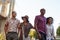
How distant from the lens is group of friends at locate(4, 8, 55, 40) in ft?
27.1

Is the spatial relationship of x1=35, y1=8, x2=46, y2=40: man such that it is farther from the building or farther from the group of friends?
the building

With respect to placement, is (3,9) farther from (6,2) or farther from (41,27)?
(41,27)

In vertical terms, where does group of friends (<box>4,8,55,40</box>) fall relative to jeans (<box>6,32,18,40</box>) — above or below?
above

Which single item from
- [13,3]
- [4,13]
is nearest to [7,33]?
[13,3]

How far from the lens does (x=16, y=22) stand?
8.56m

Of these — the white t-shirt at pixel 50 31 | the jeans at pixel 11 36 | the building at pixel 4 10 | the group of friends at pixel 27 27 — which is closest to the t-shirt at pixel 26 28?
the group of friends at pixel 27 27

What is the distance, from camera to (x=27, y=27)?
8.59 meters

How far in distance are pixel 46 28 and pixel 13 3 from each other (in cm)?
789

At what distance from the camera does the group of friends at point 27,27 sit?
8.27m

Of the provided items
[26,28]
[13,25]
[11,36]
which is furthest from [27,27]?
[11,36]

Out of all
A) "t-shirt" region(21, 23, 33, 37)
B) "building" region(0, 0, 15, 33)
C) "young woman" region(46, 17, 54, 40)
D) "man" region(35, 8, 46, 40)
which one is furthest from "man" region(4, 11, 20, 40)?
"building" region(0, 0, 15, 33)

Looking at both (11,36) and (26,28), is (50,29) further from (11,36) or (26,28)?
(11,36)

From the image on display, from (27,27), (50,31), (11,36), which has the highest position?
(27,27)

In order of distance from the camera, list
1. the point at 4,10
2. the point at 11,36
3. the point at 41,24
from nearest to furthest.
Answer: the point at 41,24 → the point at 11,36 → the point at 4,10
